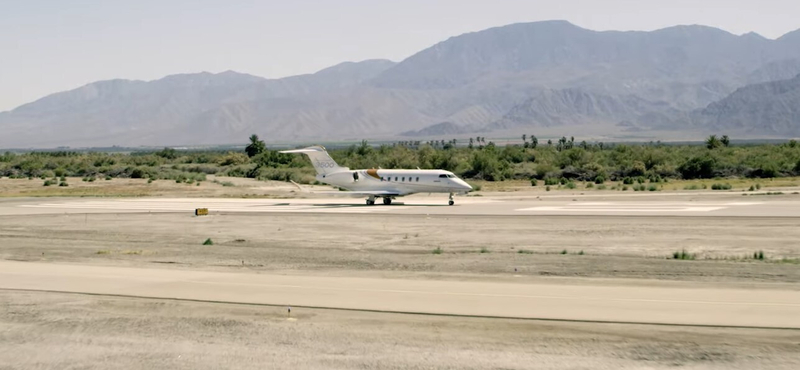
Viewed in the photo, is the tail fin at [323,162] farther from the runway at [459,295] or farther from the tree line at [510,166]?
the runway at [459,295]

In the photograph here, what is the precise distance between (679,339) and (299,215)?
32430mm

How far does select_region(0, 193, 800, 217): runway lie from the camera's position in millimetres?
45562

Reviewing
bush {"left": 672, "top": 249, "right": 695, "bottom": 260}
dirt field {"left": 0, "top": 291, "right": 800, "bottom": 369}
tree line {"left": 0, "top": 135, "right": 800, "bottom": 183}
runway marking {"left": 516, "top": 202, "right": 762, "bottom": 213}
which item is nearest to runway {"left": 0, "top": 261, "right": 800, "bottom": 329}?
dirt field {"left": 0, "top": 291, "right": 800, "bottom": 369}

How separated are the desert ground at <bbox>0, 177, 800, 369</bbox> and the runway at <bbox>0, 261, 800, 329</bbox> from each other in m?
0.10

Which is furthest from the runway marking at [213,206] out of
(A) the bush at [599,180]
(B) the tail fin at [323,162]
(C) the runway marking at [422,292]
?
(A) the bush at [599,180]

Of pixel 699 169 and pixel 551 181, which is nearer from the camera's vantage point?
pixel 551 181

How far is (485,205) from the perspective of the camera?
2052 inches

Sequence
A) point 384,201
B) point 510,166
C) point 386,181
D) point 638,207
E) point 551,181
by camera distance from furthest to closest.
A: point 510,166, point 551,181, point 384,201, point 386,181, point 638,207

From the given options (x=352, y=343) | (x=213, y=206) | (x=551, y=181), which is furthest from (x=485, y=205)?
(x=352, y=343)

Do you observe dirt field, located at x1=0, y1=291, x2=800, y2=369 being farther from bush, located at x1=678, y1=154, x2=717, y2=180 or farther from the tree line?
bush, located at x1=678, y1=154, x2=717, y2=180

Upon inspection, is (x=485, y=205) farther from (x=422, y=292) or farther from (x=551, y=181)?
(x=422, y=292)

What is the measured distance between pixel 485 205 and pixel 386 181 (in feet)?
20.9

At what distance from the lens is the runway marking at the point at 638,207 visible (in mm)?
46388

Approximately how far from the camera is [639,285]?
2262 centimetres
